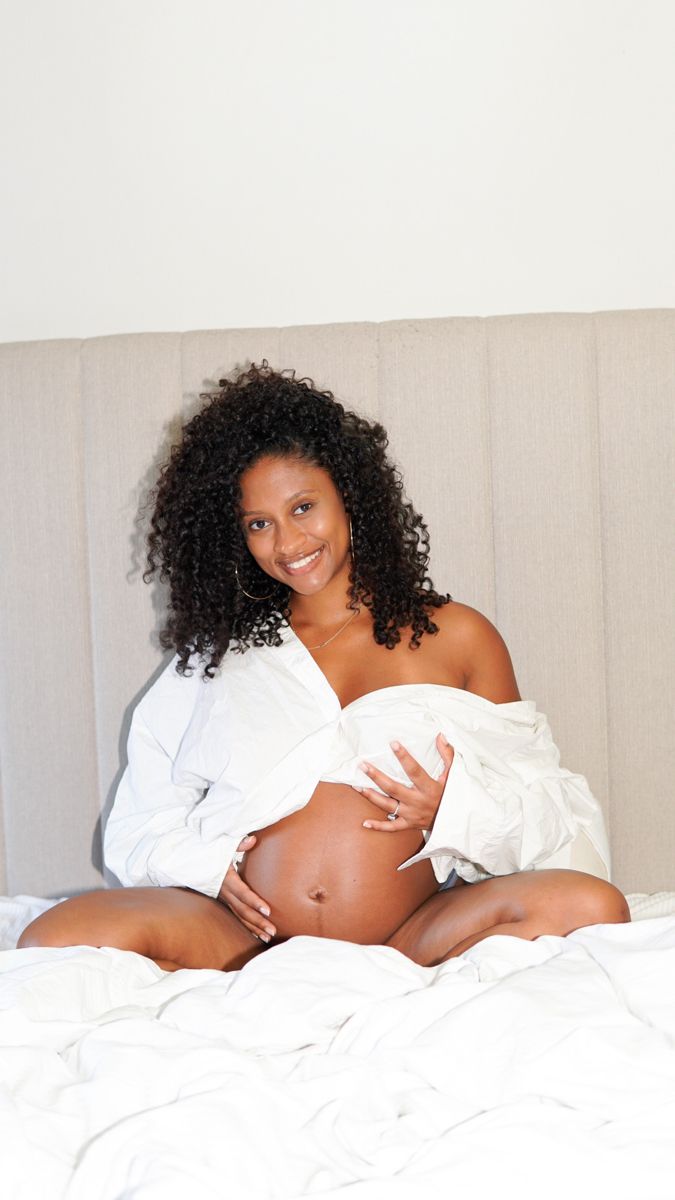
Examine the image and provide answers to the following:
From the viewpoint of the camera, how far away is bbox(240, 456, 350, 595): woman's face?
5.79 ft

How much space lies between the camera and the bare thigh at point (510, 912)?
1.47 m

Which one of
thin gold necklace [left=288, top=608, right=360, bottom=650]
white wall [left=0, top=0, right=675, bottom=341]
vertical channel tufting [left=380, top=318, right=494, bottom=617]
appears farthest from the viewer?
white wall [left=0, top=0, right=675, bottom=341]

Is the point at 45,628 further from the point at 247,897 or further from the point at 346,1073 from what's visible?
the point at 346,1073

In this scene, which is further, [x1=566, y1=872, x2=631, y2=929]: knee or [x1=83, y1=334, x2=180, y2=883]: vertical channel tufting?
[x1=83, y1=334, x2=180, y2=883]: vertical channel tufting

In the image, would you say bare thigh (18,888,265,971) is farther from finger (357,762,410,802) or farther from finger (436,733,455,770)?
finger (436,733,455,770)

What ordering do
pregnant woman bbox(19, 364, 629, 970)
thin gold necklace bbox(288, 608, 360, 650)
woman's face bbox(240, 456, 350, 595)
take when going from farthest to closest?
thin gold necklace bbox(288, 608, 360, 650) < woman's face bbox(240, 456, 350, 595) < pregnant woman bbox(19, 364, 629, 970)

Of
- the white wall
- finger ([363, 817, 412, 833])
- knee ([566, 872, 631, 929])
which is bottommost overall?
knee ([566, 872, 631, 929])

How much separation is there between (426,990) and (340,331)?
44.9 inches

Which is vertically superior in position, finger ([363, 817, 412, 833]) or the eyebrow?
the eyebrow

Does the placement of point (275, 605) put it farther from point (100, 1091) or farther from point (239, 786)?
point (100, 1091)

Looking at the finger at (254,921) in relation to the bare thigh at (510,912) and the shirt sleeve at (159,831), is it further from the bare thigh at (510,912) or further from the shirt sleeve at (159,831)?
the bare thigh at (510,912)

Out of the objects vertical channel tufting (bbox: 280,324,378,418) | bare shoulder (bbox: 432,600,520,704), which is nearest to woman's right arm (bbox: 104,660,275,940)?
bare shoulder (bbox: 432,600,520,704)

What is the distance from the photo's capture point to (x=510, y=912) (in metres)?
1.51

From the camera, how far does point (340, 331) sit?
2.02 metres
